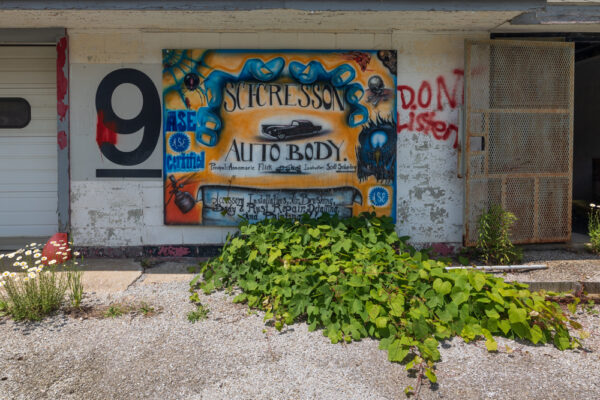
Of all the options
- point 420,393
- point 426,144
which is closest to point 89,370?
point 420,393

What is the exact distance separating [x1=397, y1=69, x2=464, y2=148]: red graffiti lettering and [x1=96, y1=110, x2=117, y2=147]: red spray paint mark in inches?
154

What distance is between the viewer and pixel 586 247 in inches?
250

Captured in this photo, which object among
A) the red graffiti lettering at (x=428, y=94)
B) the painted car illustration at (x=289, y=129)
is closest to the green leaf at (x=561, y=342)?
the red graffiti lettering at (x=428, y=94)

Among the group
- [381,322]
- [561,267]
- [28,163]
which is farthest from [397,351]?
[28,163]

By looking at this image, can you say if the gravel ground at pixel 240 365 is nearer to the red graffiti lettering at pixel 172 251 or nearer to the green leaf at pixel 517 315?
the green leaf at pixel 517 315

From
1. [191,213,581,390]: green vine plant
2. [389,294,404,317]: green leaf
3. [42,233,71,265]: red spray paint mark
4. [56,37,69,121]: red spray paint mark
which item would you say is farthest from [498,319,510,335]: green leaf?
[56,37,69,121]: red spray paint mark

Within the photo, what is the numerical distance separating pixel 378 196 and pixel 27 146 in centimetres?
507

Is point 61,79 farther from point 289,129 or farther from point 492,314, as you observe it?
point 492,314

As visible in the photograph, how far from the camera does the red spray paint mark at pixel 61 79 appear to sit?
590 centimetres

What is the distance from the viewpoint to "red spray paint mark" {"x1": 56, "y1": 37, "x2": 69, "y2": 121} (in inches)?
232

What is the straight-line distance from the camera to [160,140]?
6.04 meters

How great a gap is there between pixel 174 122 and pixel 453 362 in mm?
4534

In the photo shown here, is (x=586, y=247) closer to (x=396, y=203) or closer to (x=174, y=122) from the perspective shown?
(x=396, y=203)

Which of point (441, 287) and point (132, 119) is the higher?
point (132, 119)
